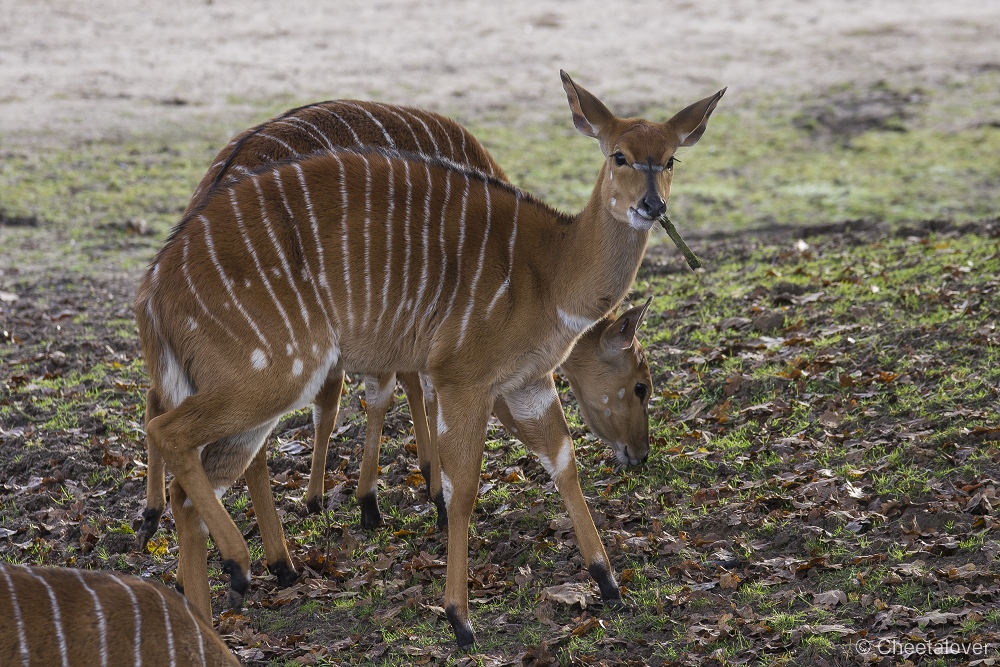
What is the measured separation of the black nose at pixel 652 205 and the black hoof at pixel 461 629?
182cm

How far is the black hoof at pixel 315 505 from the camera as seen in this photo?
6199 mm

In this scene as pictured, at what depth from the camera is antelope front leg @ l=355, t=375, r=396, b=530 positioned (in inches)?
238

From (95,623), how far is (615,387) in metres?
3.13

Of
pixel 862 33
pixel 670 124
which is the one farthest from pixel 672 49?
pixel 670 124

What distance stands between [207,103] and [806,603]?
12035 mm

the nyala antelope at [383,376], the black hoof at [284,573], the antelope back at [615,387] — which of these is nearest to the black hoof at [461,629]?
the black hoof at [284,573]

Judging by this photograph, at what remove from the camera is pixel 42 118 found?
46.3 ft

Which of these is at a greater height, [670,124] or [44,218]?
[670,124]

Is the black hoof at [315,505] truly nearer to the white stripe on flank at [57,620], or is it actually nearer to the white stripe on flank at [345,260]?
the white stripe on flank at [345,260]

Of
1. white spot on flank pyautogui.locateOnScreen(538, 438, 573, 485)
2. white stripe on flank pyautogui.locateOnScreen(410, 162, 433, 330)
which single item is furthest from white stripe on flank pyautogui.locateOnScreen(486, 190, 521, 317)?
white spot on flank pyautogui.locateOnScreen(538, 438, 573, 485)

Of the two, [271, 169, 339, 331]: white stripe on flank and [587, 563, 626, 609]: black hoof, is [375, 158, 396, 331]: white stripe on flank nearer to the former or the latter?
[271, 169, 339, 331]: white stripe on flank

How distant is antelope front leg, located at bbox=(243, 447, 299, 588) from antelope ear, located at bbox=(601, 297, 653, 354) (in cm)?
182

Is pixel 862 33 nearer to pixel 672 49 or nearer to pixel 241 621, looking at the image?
pixel 672 49

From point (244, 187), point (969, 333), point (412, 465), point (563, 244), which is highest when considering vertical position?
point (244, 187)
